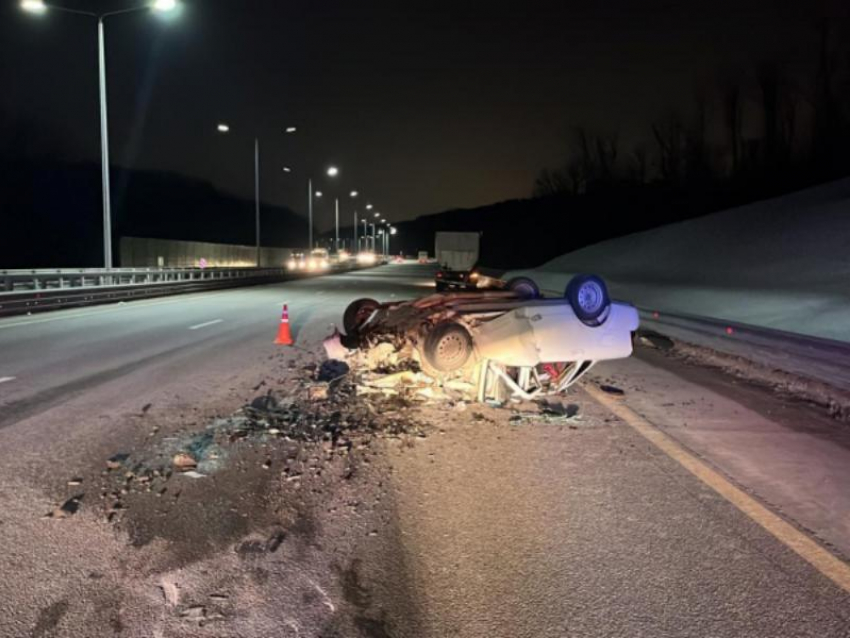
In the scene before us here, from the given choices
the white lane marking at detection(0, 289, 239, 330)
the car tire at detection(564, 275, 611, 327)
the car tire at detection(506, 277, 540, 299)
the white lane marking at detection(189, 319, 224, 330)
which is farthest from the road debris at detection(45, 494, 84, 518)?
the white lane marking at detection(0, 289, 239, 330)

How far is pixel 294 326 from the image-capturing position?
1678cm

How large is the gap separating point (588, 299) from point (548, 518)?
12.0 ft

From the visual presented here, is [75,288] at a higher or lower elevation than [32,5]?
lower

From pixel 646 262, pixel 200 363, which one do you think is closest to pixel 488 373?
pixel 200 363

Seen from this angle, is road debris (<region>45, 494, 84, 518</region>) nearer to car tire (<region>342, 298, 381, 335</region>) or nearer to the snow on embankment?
car tire (<region>342, 298, 381, 335</region>)

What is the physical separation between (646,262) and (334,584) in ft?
147

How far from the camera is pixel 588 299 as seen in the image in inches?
300

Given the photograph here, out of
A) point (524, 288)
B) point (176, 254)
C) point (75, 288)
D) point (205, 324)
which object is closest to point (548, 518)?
point (524, 288)

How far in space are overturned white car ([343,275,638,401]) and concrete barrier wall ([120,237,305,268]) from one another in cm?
→ 3980

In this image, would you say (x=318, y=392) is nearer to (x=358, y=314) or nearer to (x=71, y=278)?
(x=358, y=314)

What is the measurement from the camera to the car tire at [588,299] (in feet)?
24.8

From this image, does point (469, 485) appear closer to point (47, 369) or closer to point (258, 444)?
point (258, 444)

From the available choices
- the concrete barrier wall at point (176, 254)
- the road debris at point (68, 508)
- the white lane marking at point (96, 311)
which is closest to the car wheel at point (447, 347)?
the road debris at point (68, 508)

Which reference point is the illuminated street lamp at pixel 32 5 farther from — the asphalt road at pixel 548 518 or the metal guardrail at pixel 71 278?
the asphalt road at pixel 548 518
